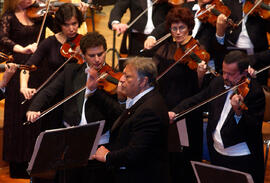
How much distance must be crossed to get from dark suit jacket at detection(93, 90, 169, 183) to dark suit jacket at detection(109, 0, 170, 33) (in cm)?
153

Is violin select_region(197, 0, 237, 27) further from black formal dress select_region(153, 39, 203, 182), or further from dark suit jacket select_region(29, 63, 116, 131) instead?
dark suit jacket select_region(29, 63, 116, 131)

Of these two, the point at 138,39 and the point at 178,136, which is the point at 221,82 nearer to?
the point at 178,136

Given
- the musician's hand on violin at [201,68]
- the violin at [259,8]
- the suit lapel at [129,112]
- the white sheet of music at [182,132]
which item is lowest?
the white sheet of music at [182,132]

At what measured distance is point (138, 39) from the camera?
4.60 m

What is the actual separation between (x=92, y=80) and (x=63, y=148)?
0.52 m

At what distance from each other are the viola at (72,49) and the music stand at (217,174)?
1.31 metres

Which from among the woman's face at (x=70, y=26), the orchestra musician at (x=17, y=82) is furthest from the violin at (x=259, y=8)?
the orchestra musician at (x=17, y=82)

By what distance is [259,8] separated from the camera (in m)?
3.91

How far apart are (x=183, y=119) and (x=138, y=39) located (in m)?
1.19

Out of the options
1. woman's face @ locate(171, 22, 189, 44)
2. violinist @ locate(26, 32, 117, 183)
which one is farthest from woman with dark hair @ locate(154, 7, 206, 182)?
violinist @ locate(26, 32, 117, 183)

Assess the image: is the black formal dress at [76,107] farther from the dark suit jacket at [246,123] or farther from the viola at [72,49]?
the dark suit jacket at [246,123]

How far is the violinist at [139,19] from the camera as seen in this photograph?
439 cm

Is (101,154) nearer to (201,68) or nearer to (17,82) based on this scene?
(201,68)

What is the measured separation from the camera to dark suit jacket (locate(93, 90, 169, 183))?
2869 millimetres
